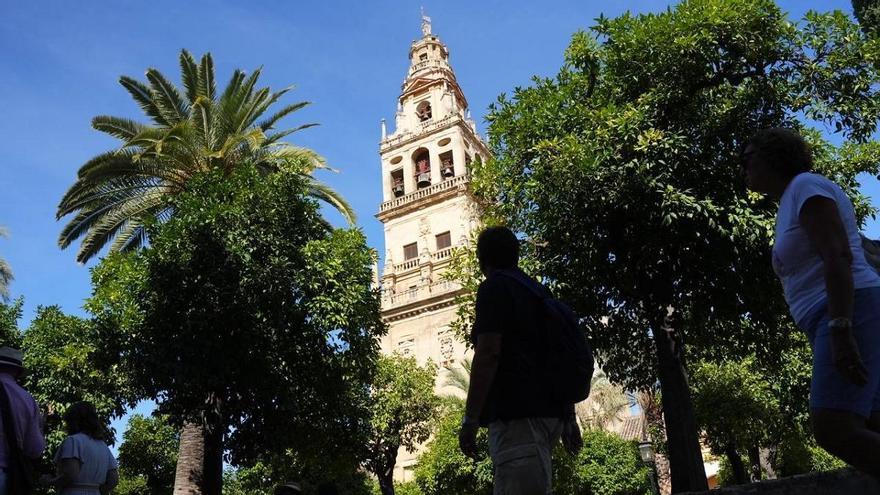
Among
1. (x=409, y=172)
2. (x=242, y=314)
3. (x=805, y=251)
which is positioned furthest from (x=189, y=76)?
(x=409, y=172)

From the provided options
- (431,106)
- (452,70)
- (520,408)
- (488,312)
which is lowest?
(520,408)

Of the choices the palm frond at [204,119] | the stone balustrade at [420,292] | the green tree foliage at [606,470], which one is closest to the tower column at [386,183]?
the stone balustrade at [420,292]

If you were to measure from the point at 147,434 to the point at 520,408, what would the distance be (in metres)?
33.3

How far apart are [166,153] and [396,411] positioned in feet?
51.4

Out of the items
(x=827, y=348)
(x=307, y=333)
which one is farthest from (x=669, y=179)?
(x=827, y=348)

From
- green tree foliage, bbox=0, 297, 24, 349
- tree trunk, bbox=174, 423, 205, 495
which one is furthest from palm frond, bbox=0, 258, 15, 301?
tree trunk, bbox=174, 423, 205, 495

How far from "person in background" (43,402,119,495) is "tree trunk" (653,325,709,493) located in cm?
848

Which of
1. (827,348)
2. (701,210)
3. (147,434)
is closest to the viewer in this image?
(827,348)

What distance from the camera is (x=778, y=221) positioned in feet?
10.8

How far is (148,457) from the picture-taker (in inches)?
1266

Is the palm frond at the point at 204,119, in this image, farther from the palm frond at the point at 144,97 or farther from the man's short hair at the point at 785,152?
the man's short hair at the point at 785,152

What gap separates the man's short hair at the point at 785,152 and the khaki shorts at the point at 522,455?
1765 millimetres

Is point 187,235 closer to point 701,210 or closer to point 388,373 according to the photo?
point 701,210

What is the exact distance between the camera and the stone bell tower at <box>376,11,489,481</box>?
39969 millimetres
